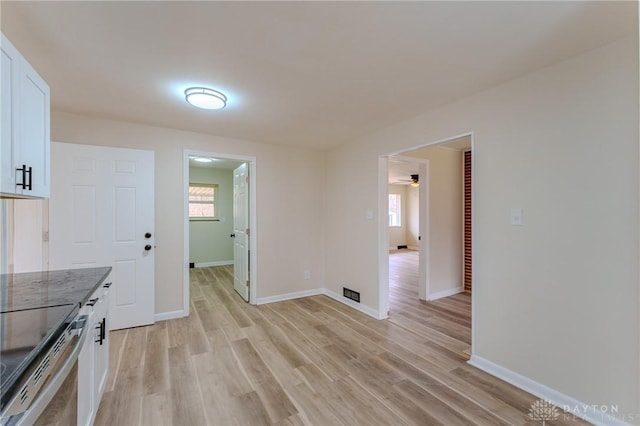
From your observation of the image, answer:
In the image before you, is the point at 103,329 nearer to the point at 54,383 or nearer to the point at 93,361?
the point at 93,361

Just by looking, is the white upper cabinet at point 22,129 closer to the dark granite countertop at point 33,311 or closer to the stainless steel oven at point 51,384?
the dark granite countertop at point 33,311

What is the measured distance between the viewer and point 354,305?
379cm

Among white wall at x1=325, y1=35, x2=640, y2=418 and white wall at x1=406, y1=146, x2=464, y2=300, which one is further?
white wall at x1=406, y1=146, x2=464, y2=300

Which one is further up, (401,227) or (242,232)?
(242,232)

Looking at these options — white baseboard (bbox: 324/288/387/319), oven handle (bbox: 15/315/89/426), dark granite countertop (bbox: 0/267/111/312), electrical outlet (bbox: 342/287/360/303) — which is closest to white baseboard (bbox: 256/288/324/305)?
white baseboard (bbox: 324/288/387/319)

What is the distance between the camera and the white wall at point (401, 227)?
987 cm

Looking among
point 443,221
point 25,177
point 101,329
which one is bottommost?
point 101,329

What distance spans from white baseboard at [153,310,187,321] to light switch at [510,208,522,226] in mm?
3704

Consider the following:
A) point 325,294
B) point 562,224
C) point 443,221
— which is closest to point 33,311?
point 562,224

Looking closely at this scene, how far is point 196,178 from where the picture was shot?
650 centimetres

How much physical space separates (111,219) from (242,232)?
167 centimetres

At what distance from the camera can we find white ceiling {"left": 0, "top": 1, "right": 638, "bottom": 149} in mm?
1408

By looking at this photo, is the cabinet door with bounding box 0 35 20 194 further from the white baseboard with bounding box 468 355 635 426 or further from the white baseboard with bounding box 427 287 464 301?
→ the white baseboard with bounding box 427 287 464 301

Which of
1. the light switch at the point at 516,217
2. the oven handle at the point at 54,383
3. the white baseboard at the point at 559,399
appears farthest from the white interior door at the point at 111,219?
the light switch at the point at 516,217
